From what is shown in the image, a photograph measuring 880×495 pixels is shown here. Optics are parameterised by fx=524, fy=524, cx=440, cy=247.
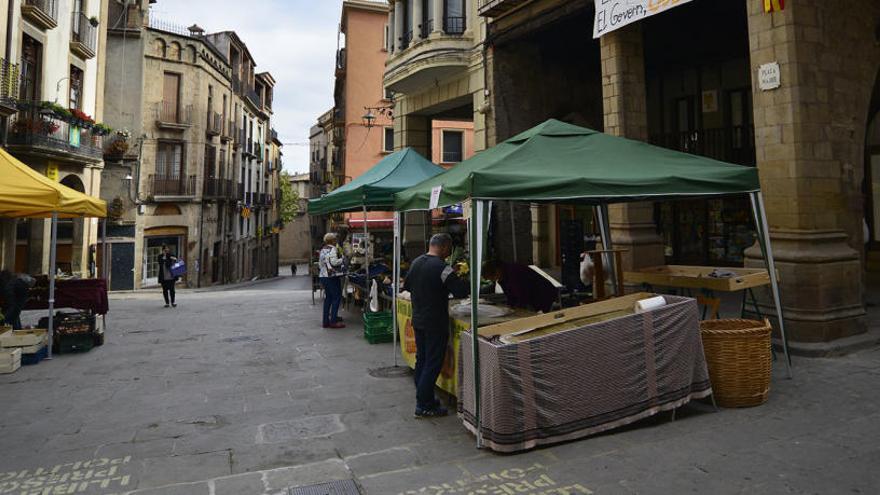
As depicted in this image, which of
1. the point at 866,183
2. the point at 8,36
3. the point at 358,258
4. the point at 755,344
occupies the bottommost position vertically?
the point at 755,344

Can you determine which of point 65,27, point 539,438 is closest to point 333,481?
point 539,438

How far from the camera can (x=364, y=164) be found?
3559 cm

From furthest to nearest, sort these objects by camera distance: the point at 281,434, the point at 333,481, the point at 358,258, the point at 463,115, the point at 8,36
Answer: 1. the point at 463,115
2. the point at 8,36
3. the point at 358,258
4. the point at 281,434
5. the point at 333,481

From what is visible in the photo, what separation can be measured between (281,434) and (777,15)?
828cm

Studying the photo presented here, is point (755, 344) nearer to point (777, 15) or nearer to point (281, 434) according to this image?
point (281, 434)

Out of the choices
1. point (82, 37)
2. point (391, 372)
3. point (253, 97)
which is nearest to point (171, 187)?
point (82, 37)

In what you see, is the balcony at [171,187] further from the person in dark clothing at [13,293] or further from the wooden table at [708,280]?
the wooden table at [708,280]

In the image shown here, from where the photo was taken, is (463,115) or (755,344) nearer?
(755,344)

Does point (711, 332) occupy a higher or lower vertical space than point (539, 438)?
higher

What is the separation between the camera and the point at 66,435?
4875 mm

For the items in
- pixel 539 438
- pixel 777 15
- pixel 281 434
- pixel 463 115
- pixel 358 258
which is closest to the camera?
pixel 539 438

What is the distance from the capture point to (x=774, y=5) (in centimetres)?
724

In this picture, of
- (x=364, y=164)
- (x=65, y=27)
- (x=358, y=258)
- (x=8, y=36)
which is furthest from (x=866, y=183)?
(x=364, y=164)

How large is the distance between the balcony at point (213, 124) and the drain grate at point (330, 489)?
32.5 meters
